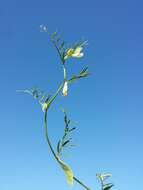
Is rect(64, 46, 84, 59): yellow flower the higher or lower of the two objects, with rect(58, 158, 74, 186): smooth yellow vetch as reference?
higher

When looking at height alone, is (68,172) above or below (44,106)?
below

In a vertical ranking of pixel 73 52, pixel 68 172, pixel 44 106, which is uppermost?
pixel 73 52

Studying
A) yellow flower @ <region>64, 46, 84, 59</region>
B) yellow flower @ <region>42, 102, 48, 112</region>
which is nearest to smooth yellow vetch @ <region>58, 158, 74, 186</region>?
yellow flower @ <region>42, 102, 48, 112</region>

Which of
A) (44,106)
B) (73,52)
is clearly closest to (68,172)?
(44,106)

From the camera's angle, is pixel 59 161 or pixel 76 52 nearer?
pixel 59 161

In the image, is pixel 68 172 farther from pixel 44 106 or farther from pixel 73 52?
pixel 73 52

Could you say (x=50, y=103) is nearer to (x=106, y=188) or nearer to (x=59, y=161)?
(x=59, y=161)

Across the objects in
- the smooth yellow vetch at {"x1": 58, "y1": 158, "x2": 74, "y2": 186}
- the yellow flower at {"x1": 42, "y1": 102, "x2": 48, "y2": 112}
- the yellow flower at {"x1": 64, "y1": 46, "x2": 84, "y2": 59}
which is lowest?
the smooth yellow vetch at {"x1": 58, "y1": 158, "x2": 74, "y2": 186}

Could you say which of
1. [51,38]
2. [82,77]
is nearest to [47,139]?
[82,77]

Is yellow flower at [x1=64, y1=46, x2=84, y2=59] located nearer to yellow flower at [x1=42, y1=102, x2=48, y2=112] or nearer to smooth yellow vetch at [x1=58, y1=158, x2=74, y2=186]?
yellow flower at [x1=42, y1=102, x2=48, y2=112]

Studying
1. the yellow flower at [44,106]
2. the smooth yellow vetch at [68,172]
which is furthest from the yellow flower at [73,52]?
the smooth yellow vetch at [68,172]

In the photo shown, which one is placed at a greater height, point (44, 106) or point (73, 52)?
point (73, 52)
